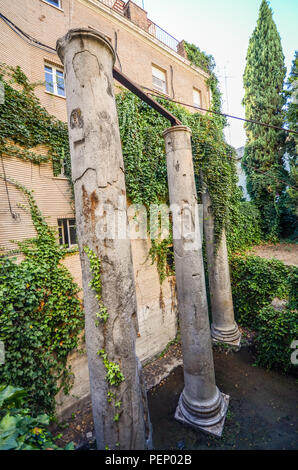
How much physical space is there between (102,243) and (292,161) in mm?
13557

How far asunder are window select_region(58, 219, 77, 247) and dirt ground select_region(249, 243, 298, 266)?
28.1 feet

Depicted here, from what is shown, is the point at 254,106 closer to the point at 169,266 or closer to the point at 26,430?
the point at 169,266

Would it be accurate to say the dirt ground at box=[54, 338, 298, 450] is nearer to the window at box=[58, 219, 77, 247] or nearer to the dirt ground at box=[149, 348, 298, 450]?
the dirt ground at box=[149, 348, 298, 450]

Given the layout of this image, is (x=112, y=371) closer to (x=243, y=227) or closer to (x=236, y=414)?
(x=236, y=414)

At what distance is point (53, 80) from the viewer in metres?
5.86

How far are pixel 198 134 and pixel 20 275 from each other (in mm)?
7060

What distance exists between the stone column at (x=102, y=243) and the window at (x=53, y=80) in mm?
4294

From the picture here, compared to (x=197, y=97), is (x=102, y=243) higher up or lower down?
lower down

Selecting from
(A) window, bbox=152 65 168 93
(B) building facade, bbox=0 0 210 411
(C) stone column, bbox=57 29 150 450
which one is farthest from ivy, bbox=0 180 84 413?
(A) window, bbox=152 65 168 93

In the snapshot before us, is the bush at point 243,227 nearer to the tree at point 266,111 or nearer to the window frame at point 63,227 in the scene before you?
the tree at point 266,111

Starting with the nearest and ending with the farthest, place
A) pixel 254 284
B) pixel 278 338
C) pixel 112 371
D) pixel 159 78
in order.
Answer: pixel 112 371 → pixel 278 338 → pixel 254 284 → pixel 159 78

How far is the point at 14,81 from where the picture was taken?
4.95 meters

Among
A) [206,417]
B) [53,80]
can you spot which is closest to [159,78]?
[53,80]

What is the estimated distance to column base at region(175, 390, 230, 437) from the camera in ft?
13.9
